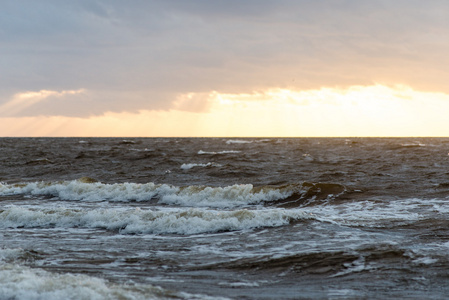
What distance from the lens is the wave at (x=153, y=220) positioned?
12984 millimetres

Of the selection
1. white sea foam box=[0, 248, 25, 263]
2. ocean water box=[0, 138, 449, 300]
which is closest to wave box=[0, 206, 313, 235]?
ocean water box=[0, 138, 449, 300]

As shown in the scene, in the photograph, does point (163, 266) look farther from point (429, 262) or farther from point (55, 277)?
point (429, 262)

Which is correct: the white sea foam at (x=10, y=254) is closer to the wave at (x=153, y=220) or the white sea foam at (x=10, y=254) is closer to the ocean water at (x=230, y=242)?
the ocean water at (x=230, y=242)

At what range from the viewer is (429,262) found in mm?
8914

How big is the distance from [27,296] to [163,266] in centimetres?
278

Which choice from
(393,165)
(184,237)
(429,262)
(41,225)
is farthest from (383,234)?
(393,165)

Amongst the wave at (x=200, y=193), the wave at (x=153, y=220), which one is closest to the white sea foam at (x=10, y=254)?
the wave at (x=153, y=220)

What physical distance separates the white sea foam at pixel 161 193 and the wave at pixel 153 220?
4484mm

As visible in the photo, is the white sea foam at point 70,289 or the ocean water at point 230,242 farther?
the ocean water at point 230,242

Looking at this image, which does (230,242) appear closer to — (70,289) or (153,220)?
(153,220)

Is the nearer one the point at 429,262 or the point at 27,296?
the point at 27,296

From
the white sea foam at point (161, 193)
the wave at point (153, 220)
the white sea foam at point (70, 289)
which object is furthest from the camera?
the white sea foam at point (161, 193)

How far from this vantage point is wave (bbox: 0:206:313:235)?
42.6ft

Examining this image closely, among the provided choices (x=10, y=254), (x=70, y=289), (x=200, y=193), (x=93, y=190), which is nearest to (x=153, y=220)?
(x=10, y=254)
